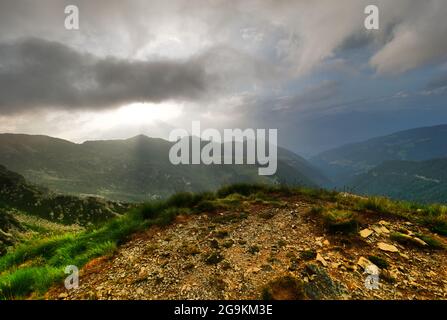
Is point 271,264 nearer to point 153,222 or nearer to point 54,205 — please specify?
point 153,222

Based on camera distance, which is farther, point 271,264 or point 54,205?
point 54,205

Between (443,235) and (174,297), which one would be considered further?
(443,235)

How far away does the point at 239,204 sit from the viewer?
1315cm

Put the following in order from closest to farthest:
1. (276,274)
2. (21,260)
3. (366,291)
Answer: (366,291)
(276,274)
(21,260)

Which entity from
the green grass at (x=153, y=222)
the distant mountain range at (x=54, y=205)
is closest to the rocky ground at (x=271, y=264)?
the green grass at (x=153, y=222)

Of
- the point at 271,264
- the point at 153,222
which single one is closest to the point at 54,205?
the point at 153,222

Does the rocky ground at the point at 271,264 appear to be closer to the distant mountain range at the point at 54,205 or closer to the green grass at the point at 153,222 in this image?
the green grass at the point at 153,222

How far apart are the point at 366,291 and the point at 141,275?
6.02 m

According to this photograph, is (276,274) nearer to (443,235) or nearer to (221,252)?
(221,252)

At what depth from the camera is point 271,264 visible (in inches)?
A: 309
